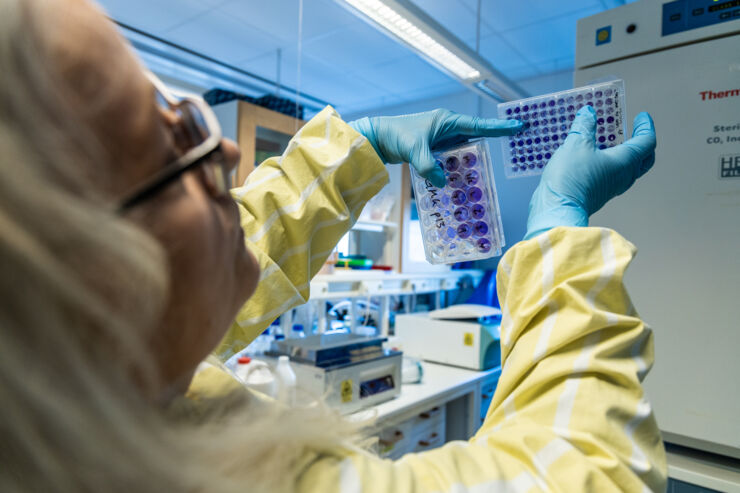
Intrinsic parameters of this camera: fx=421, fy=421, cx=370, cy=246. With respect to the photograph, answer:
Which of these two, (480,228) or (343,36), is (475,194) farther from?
(343,36)

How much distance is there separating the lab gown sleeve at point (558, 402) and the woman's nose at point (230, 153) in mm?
313

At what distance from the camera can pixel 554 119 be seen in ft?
3.17

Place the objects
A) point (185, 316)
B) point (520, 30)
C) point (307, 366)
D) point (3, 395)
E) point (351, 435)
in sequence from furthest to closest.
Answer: point (520, 30)
point (307, 366)
point (351, 435)
point (185, 316)
point (3, 395)

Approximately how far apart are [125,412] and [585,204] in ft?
2.56

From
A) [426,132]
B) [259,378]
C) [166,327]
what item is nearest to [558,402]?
[166,327]

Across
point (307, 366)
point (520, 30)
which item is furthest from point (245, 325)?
point (520, 30)

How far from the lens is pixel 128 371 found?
304mm

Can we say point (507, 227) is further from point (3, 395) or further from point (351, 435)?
point (3, 395)

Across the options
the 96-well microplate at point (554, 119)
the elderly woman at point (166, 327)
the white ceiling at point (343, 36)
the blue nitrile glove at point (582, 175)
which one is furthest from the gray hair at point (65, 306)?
the white ceiling at point (343, 36)

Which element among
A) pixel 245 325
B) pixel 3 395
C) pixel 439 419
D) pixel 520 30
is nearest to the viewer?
pixel 3 395

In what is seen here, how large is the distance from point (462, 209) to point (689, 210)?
719 mm

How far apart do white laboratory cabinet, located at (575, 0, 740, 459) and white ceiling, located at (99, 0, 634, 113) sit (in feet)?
5.73

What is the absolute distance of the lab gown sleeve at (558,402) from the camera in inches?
16.3

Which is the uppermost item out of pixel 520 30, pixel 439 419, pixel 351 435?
pixel 520 30
